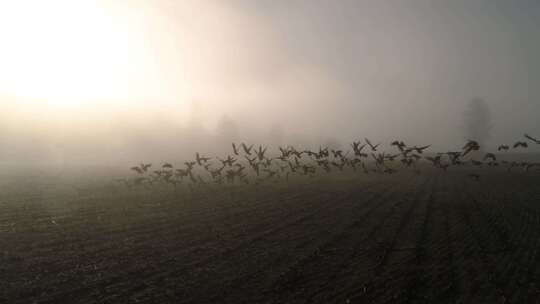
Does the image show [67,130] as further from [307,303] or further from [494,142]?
[494,142]

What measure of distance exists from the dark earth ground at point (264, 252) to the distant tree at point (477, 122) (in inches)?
3671

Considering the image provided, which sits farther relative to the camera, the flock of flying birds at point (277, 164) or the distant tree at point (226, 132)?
the distant tree at point (226, 132)

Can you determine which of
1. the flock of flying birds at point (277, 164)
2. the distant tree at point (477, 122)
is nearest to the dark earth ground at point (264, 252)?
the flock of flying birds at point (277, 164)

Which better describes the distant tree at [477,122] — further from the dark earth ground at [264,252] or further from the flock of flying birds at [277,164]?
the dark earth ground at [264,252]

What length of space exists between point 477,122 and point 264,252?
107274mm

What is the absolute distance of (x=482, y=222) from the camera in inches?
486

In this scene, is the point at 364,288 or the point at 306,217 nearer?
the point at 364,288

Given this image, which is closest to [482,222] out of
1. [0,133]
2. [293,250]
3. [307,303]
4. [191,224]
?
[293,250]

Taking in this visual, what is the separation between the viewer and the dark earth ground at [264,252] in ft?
21.0

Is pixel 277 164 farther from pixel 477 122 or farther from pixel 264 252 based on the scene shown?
pixel 477 122

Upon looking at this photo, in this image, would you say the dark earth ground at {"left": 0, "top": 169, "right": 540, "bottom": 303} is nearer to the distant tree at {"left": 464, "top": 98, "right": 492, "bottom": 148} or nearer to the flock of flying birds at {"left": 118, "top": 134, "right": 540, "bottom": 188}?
the flock of flying birds at {"left": 118, "top": 134, "right": 540, "bottom": 188}

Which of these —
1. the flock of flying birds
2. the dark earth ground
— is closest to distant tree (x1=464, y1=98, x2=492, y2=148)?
the flock of flying birds

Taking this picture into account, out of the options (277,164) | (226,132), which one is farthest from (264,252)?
(226,132)

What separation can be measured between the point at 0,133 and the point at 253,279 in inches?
3820
